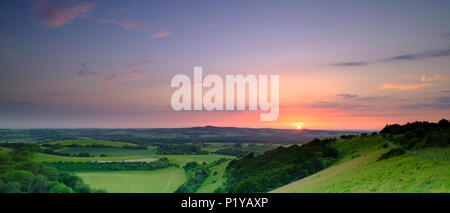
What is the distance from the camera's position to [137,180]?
50750mm

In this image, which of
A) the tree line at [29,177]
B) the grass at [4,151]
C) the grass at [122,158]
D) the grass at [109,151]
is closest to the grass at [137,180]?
the grass at [122,158]

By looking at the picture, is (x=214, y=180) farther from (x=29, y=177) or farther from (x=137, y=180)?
(x=29, y=177)

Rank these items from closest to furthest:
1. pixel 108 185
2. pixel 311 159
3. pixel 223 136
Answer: pixel 311 159 < pixel 108 185 < pixel 223 136

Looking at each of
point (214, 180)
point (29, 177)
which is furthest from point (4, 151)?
point (214, 180)

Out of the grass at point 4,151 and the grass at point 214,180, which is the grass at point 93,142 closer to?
the grass at point 4,151

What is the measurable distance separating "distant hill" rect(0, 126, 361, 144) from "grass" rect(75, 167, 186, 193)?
53.1 ft

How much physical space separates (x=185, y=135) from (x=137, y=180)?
39342 millimetres

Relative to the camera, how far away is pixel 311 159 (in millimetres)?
38625

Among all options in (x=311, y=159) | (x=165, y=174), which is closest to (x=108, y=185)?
Result: (x=165, y=174)

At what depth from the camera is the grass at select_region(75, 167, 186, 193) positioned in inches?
1825

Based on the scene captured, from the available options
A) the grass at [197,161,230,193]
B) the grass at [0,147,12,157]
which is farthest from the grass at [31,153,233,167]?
the grass at [197,161,230,193]
